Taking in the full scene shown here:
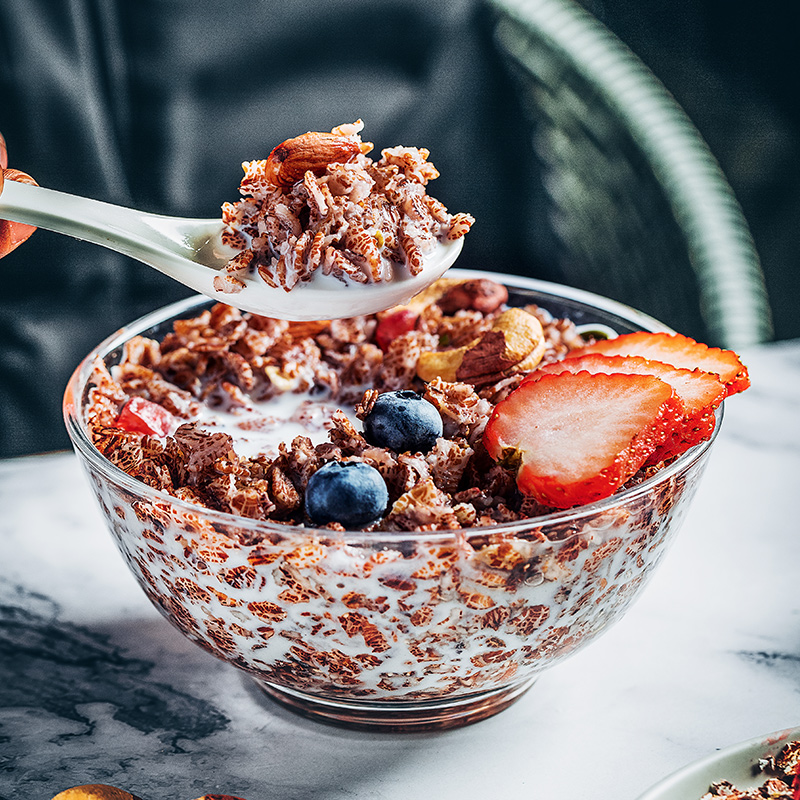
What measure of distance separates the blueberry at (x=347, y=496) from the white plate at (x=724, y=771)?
29cm

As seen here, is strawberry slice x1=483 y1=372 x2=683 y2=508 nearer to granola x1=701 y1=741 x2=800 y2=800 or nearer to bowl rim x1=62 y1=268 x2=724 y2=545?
bowl rim x1=62 y1=268 x2=724 y2=545

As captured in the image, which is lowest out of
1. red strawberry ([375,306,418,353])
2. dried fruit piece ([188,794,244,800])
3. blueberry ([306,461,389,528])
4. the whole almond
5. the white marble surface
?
the white marble surface

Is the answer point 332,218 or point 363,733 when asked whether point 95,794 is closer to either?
point 363,733

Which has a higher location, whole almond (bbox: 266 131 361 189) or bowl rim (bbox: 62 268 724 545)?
whole almond (bbox: 266 131 361 189)

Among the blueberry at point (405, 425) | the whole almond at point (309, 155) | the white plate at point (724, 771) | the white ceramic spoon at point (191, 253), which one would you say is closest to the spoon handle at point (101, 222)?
the white ceramic spoon at point (191, 253)

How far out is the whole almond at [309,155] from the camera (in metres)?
0.84

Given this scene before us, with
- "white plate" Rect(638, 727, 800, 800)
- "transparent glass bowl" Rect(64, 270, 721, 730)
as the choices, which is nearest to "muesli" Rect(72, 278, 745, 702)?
"transparent glass bowl" Rect(64, 270, 721, 730)

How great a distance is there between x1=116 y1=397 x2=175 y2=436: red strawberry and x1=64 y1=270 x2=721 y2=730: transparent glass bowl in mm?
114

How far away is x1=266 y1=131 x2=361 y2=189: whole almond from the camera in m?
0.84

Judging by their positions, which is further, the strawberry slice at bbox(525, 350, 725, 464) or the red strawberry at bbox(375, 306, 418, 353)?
the red strawberry at bbox(375, 306, 418, 353)

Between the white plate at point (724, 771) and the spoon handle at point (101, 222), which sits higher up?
the spoon handle at point (101, 222)

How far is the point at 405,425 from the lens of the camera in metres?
0.78

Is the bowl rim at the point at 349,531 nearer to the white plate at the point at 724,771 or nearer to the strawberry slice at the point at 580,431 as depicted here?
the strawberry slice at the point at 580,431

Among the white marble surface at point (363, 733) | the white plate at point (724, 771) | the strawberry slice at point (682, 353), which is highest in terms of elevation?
the strawberry slice at point (682, 353)
